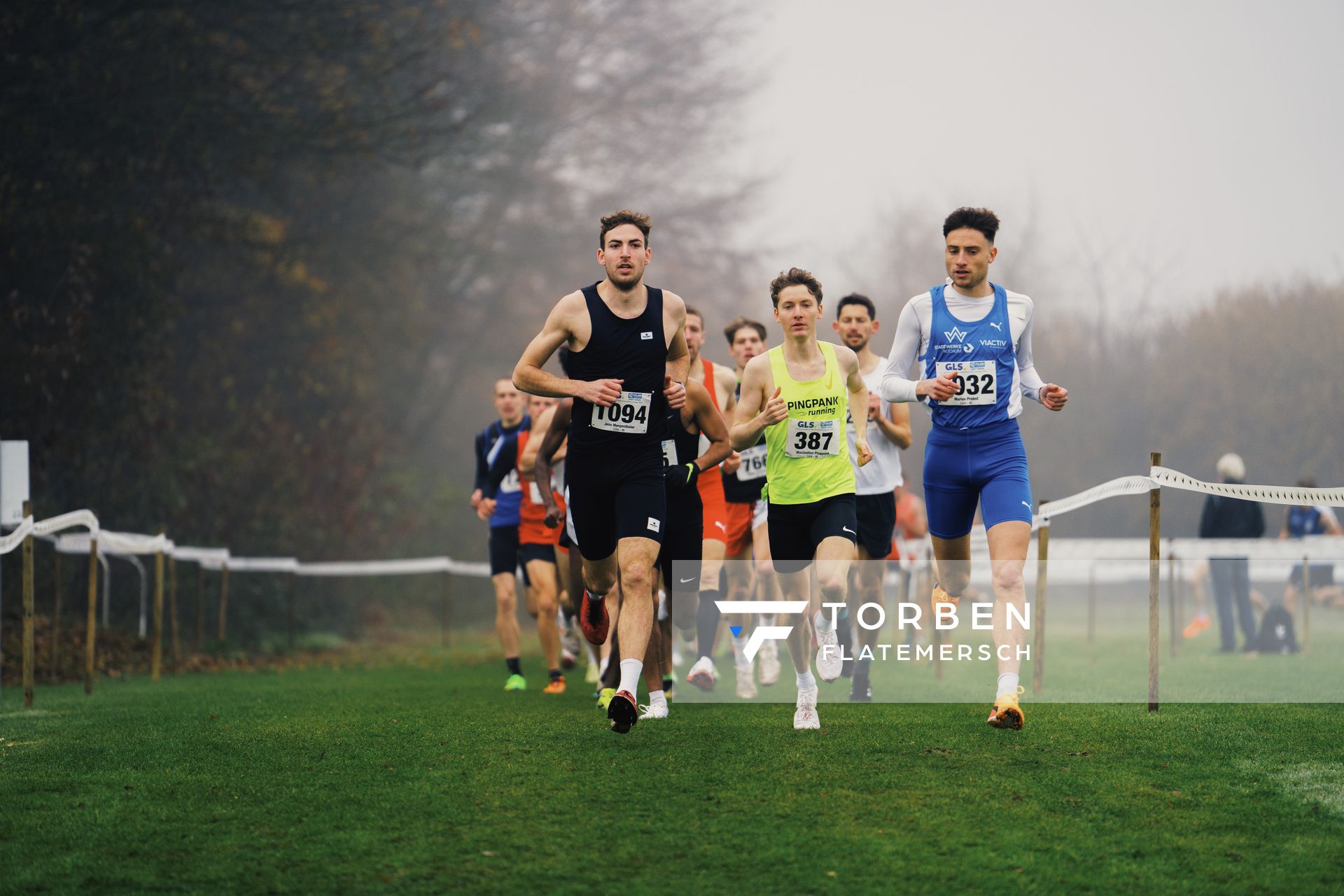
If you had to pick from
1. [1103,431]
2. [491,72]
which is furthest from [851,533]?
[1103,431]

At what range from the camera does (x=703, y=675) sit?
10.6 meters

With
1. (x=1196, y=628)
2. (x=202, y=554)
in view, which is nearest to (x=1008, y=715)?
(x=202, y=554)

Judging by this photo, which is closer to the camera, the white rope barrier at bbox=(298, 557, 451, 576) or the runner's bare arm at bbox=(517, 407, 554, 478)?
the runner's bare arm at bbox=(517, 407, 554, 478)

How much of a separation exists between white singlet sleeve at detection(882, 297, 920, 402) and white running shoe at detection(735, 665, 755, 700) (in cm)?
317

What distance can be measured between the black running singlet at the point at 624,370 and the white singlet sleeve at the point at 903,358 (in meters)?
1.42

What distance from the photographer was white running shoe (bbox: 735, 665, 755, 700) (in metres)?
10.6

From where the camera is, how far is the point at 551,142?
3762 centimetres

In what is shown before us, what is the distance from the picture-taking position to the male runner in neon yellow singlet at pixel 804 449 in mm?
8086

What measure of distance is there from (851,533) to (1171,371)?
34.8m

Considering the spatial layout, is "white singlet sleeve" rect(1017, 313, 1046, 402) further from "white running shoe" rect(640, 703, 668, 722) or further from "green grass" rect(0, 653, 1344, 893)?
"white running shoe" rect(640, 703, 668, 722)

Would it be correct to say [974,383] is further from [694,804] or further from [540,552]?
[540,552]

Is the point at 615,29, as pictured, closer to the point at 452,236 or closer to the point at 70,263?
the point at 452,236

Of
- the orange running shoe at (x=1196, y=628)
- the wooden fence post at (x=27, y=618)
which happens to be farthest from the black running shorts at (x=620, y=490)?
the orange running shoe at (x=1196, y=628)

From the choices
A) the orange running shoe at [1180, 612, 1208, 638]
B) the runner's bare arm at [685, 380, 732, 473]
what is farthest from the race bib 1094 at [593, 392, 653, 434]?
the orange running shoe at [1180, 612, 1208, 638]
